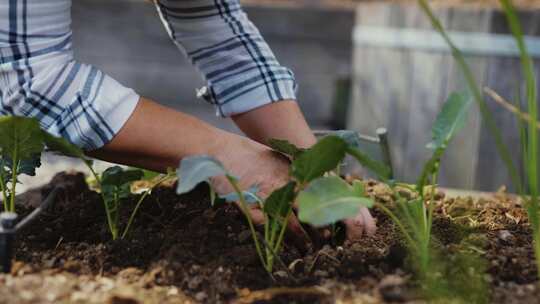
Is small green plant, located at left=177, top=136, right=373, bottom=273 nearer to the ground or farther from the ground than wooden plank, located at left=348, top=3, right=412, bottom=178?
farther from the ground

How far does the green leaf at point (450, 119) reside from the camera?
0.97 m

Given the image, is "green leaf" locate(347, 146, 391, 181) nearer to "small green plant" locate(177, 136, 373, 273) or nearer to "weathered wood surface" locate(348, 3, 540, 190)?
"small green plant" locate(177, 136, 373, 273)

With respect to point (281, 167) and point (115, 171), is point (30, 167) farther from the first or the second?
point (281, 167)

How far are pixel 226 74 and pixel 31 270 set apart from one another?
0.60m

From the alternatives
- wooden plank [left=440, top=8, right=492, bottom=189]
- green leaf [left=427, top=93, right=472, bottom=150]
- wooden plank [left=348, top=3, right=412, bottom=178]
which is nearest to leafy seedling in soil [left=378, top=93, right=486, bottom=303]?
green leaf [left=427, top=93, right=472, bottom=150]

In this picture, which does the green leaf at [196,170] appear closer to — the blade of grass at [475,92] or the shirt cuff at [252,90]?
the blade of grass at [475,92]

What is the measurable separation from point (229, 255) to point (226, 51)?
524 mm

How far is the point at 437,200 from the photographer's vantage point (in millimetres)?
1387

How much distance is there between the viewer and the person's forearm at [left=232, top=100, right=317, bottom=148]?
1.33m

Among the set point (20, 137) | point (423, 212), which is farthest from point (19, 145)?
point (423, 212)

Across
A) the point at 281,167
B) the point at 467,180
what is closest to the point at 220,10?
the point at 281,167

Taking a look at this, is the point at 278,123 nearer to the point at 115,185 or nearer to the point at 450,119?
the point at 115,185

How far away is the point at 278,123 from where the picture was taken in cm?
137

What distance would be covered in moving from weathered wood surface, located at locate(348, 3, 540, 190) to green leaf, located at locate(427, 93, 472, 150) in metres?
1.54
